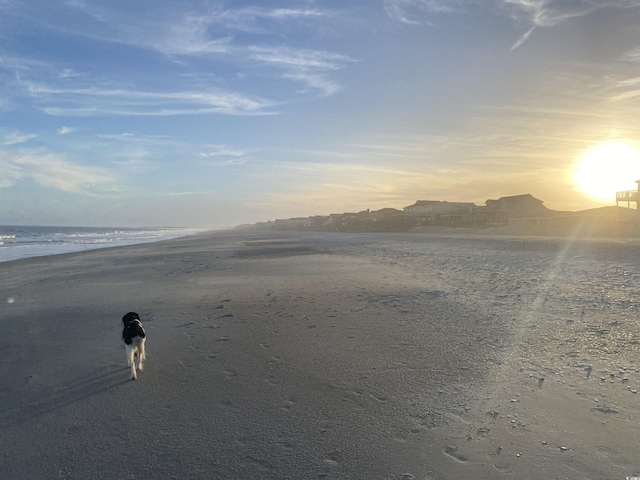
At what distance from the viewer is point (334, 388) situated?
5.18 meters

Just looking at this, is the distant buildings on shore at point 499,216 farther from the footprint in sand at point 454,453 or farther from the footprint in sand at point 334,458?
the footprint in sand at point 334,458

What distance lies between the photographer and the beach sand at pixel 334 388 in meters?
3.62

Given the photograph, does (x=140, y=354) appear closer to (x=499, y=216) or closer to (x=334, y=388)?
(x=334, y=388)

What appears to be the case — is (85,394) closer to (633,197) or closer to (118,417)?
(118,417)

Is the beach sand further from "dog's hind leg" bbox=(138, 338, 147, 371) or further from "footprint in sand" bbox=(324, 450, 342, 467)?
"dog's hind leg" bbox=(138, 338, 147, 371)

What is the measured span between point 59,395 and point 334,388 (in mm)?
3720

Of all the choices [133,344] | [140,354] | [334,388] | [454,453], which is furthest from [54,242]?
[454,453]

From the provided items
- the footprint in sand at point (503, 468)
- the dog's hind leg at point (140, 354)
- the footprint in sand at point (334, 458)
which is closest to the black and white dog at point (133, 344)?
the dog's hind leg at point (140, 354)

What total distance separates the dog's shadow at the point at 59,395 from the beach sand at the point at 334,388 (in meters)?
0.03

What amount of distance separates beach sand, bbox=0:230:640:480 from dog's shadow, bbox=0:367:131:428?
0.03m

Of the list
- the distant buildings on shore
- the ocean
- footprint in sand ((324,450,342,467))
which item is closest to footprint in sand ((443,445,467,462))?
footprint in sand ((324,450,342,467))

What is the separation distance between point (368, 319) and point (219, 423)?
188 inches

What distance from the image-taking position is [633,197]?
151 feet

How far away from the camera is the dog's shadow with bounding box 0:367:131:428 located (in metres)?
4.66
